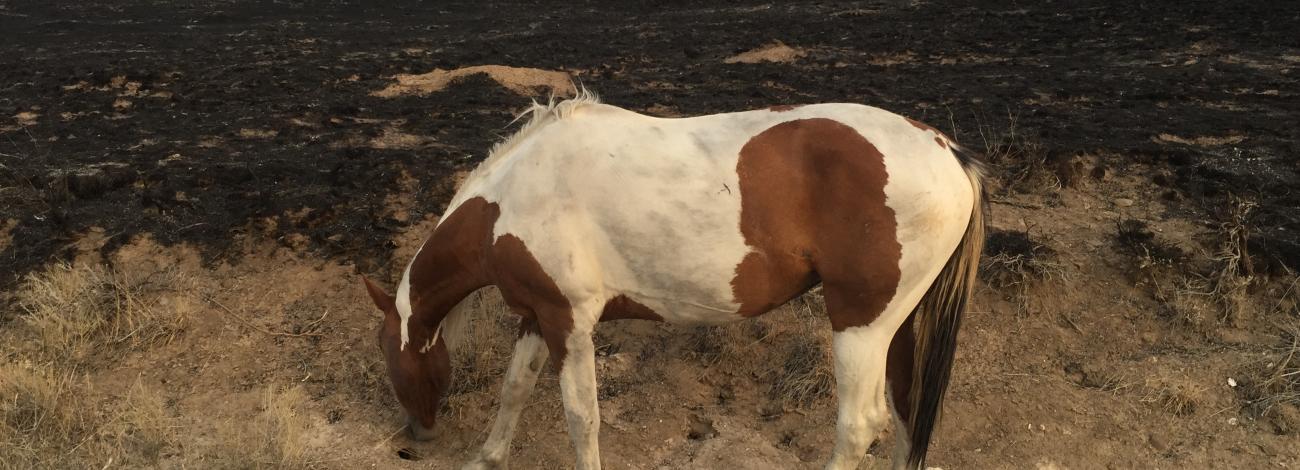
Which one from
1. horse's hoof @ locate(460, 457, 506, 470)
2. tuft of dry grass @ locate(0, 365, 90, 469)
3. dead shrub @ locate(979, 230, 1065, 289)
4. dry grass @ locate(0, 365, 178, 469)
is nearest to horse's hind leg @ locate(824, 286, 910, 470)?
horse's hoof @ locate(460, 457, 506, 470)

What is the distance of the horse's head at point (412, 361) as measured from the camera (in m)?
3.92

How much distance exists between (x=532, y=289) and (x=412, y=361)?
0.88m

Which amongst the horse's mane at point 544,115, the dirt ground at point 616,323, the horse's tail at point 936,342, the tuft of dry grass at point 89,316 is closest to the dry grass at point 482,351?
the dirt ground at point 616,323

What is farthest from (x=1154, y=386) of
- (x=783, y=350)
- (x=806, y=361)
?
(x=783, y=350)

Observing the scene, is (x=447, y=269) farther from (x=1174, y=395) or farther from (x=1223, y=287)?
(x=1223, y=287)

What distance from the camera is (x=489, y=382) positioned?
4.85 m

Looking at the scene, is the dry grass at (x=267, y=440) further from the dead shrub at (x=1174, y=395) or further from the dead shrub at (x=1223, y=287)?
the dead shrub at (x=1223, y=287)

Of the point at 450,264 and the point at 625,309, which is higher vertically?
the point at 450,264

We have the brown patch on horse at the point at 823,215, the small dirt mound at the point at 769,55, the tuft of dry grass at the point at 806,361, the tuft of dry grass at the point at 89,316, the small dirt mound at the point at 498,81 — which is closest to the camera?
the brown patch on horse at the point at 823,215

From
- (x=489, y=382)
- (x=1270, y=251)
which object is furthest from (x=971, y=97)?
(x=489, y=382)

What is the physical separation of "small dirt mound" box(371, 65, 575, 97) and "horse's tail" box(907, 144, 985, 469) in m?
7.77

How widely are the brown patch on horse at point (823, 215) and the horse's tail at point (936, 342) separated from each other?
0.48m

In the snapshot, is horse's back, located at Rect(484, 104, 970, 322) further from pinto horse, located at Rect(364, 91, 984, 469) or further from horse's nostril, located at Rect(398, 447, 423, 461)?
horse's nostril, located at Rect(398, 447, 423, 461)

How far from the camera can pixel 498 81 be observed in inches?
435
